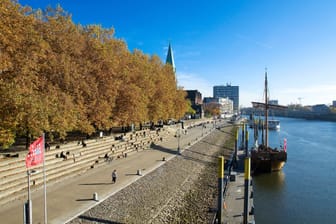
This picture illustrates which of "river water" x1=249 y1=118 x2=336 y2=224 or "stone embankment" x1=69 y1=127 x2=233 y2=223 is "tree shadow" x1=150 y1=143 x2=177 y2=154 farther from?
"river water" x1=249 y1=118 x2=336 y2=224

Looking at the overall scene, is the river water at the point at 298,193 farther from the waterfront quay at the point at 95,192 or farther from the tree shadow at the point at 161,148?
the tree shadow at the point at 161,148

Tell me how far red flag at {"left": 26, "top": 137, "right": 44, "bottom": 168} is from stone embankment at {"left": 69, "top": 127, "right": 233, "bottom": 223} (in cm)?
423

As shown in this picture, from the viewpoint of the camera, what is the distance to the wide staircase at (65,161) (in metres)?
18.6

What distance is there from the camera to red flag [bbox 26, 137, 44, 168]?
1343 cm

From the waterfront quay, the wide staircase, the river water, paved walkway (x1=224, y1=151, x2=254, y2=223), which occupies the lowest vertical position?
the river water

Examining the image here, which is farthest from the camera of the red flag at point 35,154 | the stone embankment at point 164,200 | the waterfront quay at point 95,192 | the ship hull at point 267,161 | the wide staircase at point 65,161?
the ship hull at point 267,161

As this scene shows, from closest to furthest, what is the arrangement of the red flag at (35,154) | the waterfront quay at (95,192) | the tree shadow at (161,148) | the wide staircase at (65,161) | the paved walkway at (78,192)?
the red flag at (35,154) → the paved walkway at (78,192) → the waterfront quay at (95,192) → the wide staircase at (65,161) → the tree shadow at (161,148)

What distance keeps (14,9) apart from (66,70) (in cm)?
683


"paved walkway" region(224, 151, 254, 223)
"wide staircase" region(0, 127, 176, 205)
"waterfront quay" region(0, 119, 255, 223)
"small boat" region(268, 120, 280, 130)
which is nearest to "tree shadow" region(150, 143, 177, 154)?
"wide staircase" region(0, 127, 176, 205)

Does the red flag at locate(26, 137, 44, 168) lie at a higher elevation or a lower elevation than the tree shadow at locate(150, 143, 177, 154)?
higher

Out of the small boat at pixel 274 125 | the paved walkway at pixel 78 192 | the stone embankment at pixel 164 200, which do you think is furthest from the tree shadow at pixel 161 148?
the small boat at pixel 274 125

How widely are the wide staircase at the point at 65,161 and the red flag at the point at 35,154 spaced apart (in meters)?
2.57

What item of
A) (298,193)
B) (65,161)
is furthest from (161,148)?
(65,161)

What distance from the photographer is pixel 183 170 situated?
31.6m
